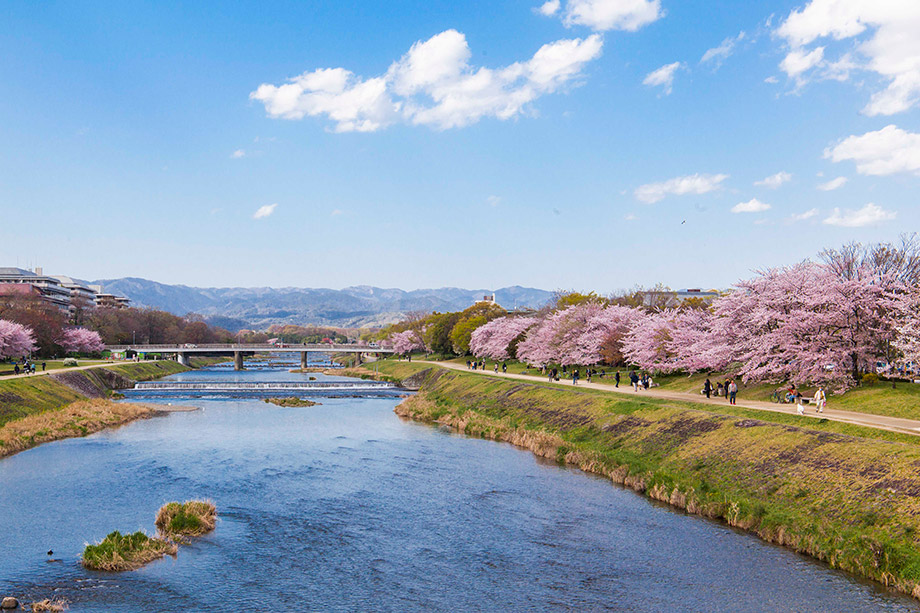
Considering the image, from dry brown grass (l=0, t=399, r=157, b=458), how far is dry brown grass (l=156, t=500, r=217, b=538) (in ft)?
74.5

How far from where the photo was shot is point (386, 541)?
86.1ft

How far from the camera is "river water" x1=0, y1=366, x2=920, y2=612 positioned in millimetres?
20625

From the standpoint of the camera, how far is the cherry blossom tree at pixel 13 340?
87.6 metres

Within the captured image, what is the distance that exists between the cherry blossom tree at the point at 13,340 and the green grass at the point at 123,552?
255 ft

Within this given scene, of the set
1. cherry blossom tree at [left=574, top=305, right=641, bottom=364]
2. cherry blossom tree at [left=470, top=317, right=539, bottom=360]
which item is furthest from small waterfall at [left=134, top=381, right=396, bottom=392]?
Answer: cherry blossom tree at [left=574, top=305, right=641, bottom=364]

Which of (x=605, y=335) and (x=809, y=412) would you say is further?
(x=605, y=335)

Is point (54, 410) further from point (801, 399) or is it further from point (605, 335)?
point (801, 399)

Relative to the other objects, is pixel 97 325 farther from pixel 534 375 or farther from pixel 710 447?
pixel 710 447

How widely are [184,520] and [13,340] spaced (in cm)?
8135

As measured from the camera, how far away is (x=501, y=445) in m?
49.7

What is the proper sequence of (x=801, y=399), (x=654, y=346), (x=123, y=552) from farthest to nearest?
1. (x=654, y=346)
2. (x=801, y=399)
3. (x=123, y=552)

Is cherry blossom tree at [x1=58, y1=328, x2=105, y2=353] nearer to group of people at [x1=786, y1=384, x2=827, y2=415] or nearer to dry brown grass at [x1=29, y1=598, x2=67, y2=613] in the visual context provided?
dry brown grass at [x1=29, y1=598, x2=67, y2=613]

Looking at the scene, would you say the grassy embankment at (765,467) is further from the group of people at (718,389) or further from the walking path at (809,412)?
the group of people at (718,389)

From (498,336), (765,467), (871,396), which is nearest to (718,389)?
(871,396)
